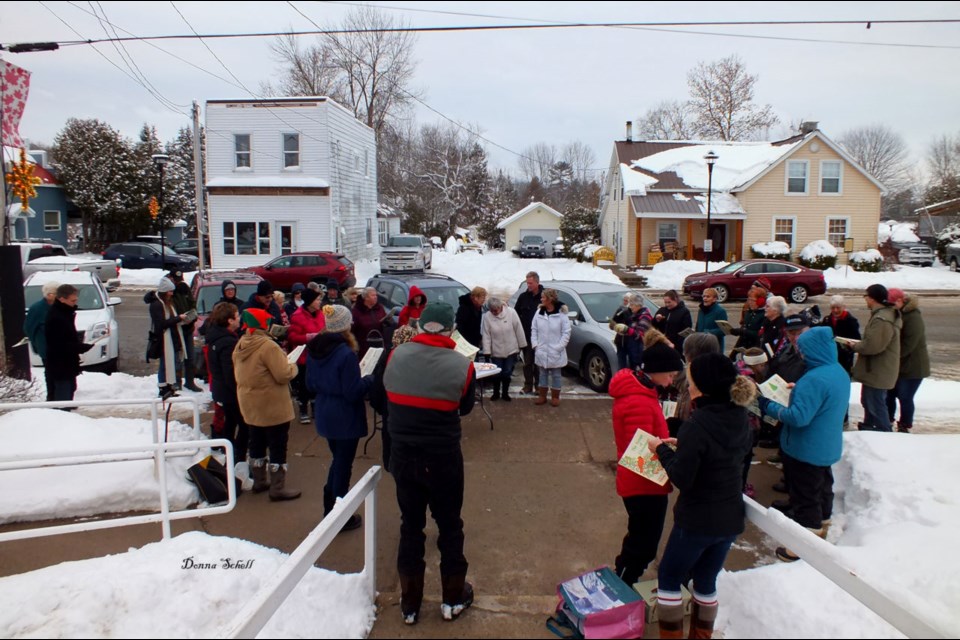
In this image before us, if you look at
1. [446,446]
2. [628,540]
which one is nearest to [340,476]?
[446,446]

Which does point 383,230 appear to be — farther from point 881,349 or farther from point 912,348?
point 881,349

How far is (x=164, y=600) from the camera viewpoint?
3.29 meters

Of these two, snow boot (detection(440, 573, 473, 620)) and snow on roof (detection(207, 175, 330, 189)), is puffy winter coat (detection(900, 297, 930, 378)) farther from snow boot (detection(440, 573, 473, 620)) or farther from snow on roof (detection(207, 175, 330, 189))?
snow on roof (detection(207, 175, 330, 189))

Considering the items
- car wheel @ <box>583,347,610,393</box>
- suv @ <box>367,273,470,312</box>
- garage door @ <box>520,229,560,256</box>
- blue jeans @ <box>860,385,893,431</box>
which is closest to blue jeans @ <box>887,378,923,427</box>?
blue jeans @ <box>860,385,893,431</box>

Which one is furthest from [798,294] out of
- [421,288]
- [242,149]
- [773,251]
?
[242,149]

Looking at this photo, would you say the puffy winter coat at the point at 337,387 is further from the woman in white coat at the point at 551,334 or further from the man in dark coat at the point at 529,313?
the man in dark coat at the point at 529,313

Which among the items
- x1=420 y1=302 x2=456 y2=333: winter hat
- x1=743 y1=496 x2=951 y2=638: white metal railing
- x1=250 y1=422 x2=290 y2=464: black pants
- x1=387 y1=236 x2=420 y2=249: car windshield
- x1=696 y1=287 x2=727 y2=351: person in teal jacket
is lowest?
x1=250 y1=422 x2=290 y2=464: black pants

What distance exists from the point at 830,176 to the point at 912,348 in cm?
2875

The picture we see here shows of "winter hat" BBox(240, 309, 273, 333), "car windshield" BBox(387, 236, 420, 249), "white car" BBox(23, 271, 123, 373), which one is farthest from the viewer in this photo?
"car windshield" BBox(387, 236, 420, 249)

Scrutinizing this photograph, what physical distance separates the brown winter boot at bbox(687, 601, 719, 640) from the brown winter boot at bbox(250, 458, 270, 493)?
397cm

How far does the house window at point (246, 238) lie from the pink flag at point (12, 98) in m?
20.5

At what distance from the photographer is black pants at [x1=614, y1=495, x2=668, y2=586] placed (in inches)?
149

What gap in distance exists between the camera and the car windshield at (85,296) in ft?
36.1

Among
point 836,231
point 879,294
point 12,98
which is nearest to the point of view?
point 879,294
